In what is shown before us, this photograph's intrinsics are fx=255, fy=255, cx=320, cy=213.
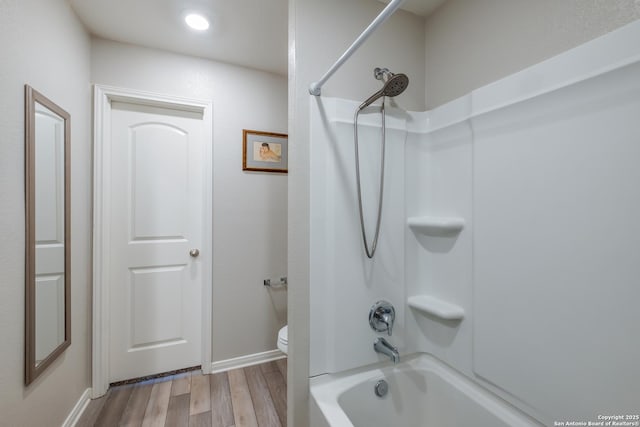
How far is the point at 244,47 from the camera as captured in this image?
188 centimetres

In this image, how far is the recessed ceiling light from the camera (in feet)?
5.18

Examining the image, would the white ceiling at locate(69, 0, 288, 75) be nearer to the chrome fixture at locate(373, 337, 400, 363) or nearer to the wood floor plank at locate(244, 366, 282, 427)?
the chrome fixture at locate(373, 337, 400, 363)

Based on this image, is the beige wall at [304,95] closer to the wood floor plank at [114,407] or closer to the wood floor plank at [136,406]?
the wood floor plank at [136,406]

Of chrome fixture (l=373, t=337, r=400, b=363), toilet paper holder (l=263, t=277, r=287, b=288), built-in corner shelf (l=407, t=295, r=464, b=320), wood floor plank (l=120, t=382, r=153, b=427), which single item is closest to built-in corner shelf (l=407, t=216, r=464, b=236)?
built-in corner shelf (l=407, t=295, r=464, b=320)

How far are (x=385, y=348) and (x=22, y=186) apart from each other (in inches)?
71.9

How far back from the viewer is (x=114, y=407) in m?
1.67

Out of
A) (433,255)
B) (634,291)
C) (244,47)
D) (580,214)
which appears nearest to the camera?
(634,291)

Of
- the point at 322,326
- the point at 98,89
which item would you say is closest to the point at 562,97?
the point at 322,326

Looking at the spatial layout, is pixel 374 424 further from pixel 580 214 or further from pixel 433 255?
pixel 580 214

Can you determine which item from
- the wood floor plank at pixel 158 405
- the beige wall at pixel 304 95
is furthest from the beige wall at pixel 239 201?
the beige wall at pixel 304 95

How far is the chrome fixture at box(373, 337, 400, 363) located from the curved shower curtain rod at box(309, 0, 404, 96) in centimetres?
121

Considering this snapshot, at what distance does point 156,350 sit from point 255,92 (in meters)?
2.22

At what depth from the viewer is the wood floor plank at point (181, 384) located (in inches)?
71.9

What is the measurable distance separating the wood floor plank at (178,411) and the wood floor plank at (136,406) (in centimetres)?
16
